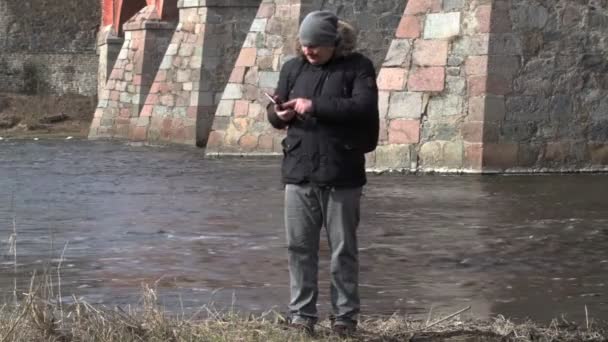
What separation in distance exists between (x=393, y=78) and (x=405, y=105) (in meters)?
0.34

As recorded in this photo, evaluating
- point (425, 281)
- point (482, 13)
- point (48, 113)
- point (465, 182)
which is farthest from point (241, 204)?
point (48, 113)

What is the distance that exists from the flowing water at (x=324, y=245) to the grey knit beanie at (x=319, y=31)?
4.44 feet

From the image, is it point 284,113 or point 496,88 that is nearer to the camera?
point 284,113

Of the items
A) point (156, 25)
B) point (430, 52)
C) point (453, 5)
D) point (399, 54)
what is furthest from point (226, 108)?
point (156, 25)

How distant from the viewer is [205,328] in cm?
572

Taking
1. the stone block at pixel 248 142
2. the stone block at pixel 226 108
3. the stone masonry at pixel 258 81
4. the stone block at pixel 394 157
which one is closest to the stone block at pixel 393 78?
the stone block at pixel 394 157

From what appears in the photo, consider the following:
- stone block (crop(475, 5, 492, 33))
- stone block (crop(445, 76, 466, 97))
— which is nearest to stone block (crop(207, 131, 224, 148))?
stone block (crop(445, 76, 466, 97))

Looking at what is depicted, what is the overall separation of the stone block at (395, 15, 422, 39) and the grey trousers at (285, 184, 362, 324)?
928 cm

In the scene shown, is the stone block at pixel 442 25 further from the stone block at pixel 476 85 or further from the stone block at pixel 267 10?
the stone block at pixel 267 10

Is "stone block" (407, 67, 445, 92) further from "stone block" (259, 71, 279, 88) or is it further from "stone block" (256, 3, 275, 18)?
"stone block" (256, 3, 275, 18)

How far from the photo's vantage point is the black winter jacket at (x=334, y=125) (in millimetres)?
5863

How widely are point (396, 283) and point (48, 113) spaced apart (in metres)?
34.7

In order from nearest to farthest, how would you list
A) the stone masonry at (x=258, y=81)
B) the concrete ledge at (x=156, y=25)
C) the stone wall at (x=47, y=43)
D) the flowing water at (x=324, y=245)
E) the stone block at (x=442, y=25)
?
the flowing water at (x=324, y=245) < the stone block at (x=442, y=25) < the stone masonry at (x=258, y=81) < the concrete ledge at (x=156, y=25) < the stone wall at (x=47, y=43)

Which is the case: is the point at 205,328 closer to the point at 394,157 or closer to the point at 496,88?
the point at 496,88
